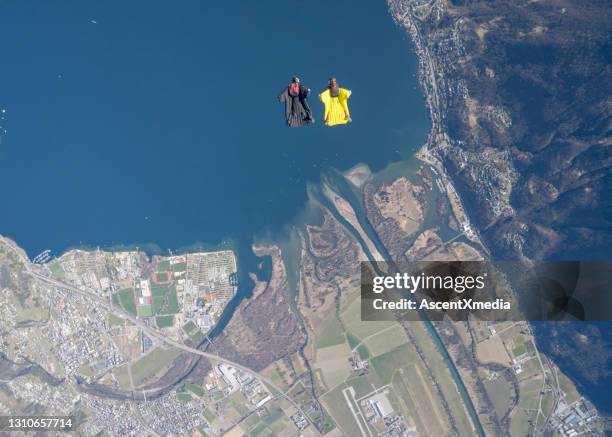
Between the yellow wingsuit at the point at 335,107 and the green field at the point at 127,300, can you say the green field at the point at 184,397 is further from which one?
the yellow wingsuit at the point at 335,107

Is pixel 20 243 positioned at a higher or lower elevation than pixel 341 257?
higher

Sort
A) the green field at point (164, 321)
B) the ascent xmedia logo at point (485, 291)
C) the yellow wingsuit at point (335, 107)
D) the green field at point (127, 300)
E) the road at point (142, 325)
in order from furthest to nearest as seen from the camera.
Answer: the green field at point (127, 300)
the green field at point (164, 321)
the road at point (142, 325)
the ascent xmedia logo at point (485, 291)
the yellow wingsuit at point (335, 107)

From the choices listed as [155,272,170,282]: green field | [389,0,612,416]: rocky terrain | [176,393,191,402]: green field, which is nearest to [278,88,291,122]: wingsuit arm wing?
[389,0,612,416]: rocky terrain

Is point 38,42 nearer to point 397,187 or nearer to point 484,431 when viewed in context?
point 397,187

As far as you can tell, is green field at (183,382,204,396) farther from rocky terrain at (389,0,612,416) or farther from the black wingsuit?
the black wingsuit

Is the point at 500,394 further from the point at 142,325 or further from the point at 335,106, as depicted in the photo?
the point at 142,325

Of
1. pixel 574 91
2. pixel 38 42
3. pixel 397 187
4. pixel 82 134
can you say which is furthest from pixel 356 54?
pixel 38 42

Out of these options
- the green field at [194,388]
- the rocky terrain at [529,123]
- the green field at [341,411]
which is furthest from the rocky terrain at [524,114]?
the green field at [194,388]
